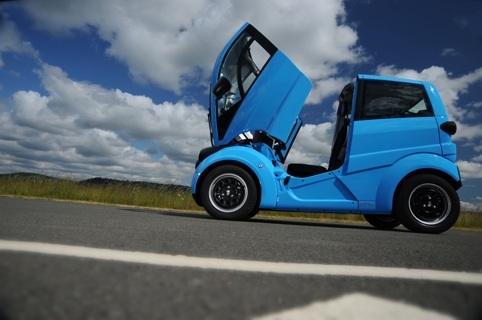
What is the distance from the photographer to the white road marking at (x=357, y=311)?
3.00 ft

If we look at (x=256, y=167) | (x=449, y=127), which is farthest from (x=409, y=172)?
(x=256, y=167)

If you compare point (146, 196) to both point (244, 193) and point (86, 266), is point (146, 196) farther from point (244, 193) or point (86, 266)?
point (86, 266)

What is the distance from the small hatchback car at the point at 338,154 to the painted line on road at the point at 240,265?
282cm

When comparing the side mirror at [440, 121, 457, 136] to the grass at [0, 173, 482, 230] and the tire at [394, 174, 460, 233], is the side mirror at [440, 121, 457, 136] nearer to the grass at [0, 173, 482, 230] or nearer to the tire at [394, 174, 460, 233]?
the tire at [394, 174, 460, 233]

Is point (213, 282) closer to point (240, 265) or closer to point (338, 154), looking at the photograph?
point (240, 265)

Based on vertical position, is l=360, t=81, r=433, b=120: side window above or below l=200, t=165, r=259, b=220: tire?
above

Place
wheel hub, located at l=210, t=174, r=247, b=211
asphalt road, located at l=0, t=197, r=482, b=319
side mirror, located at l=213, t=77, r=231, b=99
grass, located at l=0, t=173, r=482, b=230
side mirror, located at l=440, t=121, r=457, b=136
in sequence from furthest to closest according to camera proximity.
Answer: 1. grass, located at l=0, t=173, r=482, b=230
2. side mirror, located at l=213, t=77, r=231, b=99
3. wheel hub, located at l=210, t=174, r=247, b=211
4. side mirror, located at l=440, t=121, r=457, b=136
5. asphalt road, located at l=0, t=197, r=482, b=319

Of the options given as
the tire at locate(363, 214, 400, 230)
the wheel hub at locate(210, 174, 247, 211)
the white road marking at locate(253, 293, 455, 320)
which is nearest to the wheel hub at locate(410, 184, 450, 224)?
the tire at locate(363, 214, 400, 230)

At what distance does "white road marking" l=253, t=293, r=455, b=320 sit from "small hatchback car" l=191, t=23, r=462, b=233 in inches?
134

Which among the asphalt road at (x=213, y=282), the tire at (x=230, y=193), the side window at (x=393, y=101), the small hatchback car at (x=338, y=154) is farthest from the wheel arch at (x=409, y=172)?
the asphalt road at (x=213, y=282)

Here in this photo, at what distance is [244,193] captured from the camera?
452 centimetres

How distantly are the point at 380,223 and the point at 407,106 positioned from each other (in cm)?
209

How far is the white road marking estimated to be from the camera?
91 cm

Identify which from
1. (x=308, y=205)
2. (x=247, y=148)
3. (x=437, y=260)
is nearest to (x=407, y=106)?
(x=308, y=205)
